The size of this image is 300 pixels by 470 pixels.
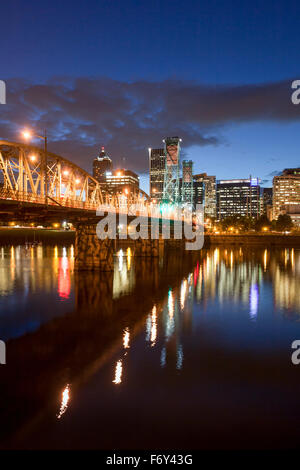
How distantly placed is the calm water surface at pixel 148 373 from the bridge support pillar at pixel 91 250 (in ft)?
43.4

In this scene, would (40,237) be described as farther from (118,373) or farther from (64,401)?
(64,401)

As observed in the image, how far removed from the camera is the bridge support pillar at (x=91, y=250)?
1636 inches

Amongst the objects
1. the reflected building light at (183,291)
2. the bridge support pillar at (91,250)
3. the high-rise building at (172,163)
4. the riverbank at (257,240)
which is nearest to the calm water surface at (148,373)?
the reflected building light at (183,291)

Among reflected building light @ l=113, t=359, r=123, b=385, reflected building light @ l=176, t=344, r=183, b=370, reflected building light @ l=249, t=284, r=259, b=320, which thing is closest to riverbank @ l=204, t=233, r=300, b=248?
reflected building light @ l=249, t=284, r=259, b=320

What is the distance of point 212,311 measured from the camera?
2539 cm

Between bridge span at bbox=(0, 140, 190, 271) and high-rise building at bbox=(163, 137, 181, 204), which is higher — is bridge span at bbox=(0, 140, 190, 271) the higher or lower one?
the lower one

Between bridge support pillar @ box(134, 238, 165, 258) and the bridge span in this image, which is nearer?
the bridge span

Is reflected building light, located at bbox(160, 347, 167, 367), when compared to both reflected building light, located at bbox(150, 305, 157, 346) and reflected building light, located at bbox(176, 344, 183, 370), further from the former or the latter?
reflected building light, located at bbox(150, 305, 157, 346)

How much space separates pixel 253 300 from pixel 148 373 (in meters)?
18.4

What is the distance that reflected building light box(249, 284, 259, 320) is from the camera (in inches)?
977

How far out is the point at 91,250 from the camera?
43.1m

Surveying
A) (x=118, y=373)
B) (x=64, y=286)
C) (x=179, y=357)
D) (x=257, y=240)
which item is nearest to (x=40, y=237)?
(x=257, y=240)

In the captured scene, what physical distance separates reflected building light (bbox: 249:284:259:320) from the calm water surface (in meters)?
0.23
